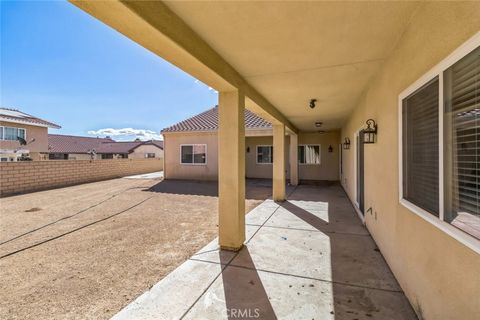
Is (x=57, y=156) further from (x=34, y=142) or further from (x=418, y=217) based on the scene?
(x=418, y=217)

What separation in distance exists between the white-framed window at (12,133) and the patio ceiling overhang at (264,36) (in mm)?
18986

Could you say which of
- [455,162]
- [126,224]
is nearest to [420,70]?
[455,162]

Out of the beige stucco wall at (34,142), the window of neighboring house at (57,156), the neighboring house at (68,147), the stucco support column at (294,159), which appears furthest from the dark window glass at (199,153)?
the window of neighboring house at (57,156)

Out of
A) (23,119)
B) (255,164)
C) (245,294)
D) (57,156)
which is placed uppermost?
(23,119)

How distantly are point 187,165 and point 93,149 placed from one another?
1047 inches

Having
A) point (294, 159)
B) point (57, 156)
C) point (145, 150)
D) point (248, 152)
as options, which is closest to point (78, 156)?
point (57, 156)

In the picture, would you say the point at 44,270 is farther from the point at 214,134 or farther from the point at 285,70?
the point at 214,134

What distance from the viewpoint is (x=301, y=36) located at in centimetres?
238

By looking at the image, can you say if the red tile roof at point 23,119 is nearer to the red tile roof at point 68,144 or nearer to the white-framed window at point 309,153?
the red tile roof at point 68,144

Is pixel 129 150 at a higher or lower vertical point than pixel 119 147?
lower

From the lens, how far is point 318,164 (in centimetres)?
1198

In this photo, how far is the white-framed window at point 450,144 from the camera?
135 cm

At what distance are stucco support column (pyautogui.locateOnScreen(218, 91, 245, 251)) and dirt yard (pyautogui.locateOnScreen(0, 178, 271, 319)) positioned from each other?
2.26ft

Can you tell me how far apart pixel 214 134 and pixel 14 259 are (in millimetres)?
9799
